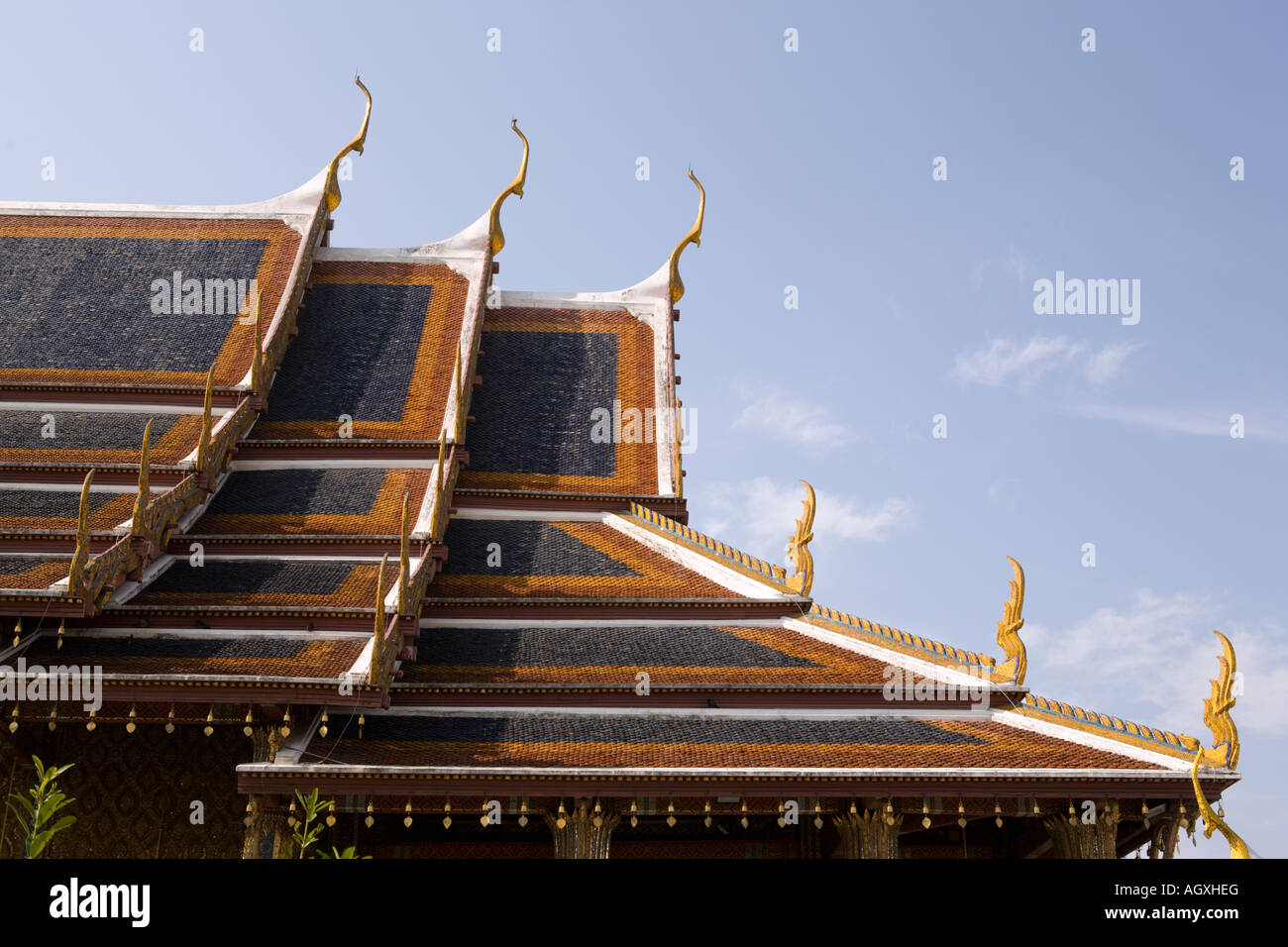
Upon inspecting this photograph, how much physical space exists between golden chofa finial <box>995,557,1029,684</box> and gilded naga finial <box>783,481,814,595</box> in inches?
111

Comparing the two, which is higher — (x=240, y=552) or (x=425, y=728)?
(x=240, y=552)

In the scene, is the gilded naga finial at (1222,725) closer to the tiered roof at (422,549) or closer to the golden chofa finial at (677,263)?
the tiered roof at (422,549)

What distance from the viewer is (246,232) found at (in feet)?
76.6

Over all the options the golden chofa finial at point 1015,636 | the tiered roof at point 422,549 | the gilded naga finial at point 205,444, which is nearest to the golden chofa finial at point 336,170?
the tiered roof at point 422,549

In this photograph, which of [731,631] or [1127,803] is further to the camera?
[731,631]

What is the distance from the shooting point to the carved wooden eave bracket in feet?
55.0

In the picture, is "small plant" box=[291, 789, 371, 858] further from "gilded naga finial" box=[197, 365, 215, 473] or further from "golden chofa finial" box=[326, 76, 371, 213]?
"golden chofa finial" box=[326, 76, 371, 213]

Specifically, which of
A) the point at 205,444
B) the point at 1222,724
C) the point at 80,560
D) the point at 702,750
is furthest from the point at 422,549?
the point at 1222,724

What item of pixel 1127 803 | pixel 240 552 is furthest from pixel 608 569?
pixel 1127 803

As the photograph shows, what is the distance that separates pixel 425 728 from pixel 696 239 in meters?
13.6

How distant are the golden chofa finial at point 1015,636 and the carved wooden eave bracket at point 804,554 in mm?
2830
